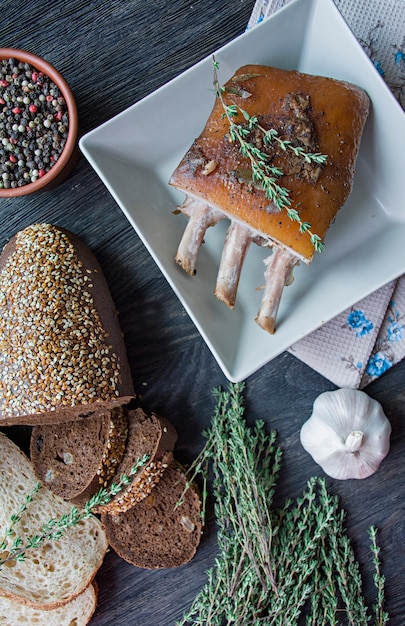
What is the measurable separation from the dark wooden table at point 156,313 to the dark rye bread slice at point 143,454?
4.1 inches

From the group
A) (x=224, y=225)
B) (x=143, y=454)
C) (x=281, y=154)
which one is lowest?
Answer: (x=143, y=454)

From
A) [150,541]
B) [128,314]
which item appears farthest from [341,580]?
[128,314]

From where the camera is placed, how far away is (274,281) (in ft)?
5.75

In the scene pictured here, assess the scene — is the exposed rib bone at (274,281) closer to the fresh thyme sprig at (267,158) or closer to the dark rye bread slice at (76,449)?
the fresh thyme sprig at (267,158)

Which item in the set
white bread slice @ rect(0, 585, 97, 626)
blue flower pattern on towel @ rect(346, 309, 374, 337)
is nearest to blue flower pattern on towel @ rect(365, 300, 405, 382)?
blue flower pattern on towel @ rect(346, 309, 374, 337)

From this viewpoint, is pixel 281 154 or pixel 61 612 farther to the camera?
pixel 61 612

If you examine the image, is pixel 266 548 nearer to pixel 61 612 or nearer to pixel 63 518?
pixel 63 518

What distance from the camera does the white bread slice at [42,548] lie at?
2062mm

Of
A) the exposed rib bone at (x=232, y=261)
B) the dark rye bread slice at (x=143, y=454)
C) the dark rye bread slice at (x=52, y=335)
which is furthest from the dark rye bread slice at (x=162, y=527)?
the exposed rib bone at (x=232, y=261)

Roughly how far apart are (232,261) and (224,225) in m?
0.18

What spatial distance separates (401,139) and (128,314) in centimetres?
94

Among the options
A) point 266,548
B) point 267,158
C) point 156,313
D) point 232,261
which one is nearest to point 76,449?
point 156,313

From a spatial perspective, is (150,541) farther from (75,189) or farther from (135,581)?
(75,189)

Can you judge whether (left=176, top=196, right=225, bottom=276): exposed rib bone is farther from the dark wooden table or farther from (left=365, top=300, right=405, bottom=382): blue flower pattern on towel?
(left=365, top=300, right=405, bottom=382): blue flower pattern on towel
